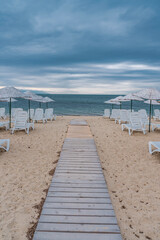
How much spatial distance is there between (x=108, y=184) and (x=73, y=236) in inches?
75.0

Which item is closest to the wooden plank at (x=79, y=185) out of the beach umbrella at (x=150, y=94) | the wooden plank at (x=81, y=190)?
the wooden plank at (x=81, y=190)

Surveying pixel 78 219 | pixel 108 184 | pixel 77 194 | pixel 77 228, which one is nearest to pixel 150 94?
pixel 108 184

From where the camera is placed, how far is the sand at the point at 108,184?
8.87 feet

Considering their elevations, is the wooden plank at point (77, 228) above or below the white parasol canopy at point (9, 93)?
below

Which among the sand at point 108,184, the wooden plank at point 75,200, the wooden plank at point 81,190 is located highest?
the wooden plank at point 81,190

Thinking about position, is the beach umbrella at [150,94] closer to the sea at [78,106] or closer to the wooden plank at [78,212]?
the wooden plank at [78,212]

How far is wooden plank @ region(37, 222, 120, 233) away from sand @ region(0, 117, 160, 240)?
0.28 m

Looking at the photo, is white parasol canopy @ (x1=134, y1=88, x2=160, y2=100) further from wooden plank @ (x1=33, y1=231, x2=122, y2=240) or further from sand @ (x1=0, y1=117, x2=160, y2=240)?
wooden plank @ (x1=33, y1=231, x2=122, y2=240)

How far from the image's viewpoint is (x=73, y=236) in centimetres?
226

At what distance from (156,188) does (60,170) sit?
2125 millimetres

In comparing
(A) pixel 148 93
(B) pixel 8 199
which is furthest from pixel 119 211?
(A) pixel 148 93

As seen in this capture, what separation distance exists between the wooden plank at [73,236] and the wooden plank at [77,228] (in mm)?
57

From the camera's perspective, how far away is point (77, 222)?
2.50 m

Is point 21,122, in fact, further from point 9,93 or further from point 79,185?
point 79,185
